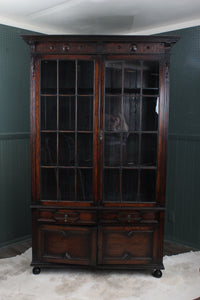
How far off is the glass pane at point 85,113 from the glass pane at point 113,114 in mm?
144

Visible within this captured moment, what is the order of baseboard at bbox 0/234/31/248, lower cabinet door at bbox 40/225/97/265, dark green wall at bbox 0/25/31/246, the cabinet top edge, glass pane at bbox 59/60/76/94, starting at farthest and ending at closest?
baseboard at bbox 0/234/31/248 < dark green wall at bbox 0/25/31/246 < lower cabinet door at bbox 40/225/97/265 < glass pane at bbox 59/60/76/94 < the cabinet top edge

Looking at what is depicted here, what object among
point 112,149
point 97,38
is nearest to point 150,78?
point 97,38

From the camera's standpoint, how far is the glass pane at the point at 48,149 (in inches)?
107

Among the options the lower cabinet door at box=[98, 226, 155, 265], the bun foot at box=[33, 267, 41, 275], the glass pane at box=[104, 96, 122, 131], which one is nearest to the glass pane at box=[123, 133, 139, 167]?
the glass pane at box=[104, 96, 122, 131]

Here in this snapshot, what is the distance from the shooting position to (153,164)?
273 cm

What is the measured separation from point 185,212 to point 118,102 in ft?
5.36

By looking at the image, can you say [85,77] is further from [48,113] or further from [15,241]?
[15,241]

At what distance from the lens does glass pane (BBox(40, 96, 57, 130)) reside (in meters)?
2.70

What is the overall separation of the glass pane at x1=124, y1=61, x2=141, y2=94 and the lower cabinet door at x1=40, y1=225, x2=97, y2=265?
1307 millimetres

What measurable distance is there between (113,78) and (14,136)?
54.2 inches

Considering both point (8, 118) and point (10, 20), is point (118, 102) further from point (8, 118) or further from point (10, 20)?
point (10, 20)

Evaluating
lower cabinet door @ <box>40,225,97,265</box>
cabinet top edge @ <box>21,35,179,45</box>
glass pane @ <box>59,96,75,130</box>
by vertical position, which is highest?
cabinet top edge @ <box>21,35,179,45</box>

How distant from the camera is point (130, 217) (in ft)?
9.01

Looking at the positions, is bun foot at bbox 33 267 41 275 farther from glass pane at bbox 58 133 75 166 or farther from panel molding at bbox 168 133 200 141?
panel molding at bbox 168 133 200 141
